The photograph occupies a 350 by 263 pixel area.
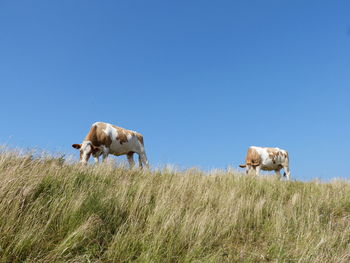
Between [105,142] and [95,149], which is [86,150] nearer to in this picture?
[95,149]

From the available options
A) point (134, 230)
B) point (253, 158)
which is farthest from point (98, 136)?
point (253, 158)

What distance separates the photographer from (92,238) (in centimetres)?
256

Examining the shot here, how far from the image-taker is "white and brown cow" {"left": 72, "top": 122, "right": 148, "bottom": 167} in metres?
11.6

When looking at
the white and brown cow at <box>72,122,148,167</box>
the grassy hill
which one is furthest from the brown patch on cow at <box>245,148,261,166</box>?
the grassy hill

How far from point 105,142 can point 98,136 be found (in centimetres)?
46

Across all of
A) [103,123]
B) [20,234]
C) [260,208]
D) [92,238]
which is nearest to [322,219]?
[260,208]

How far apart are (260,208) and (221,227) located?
1.22 m

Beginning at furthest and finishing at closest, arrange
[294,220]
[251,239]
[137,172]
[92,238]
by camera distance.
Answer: [137,172]
[294,220]
[251,239]
[92,238]

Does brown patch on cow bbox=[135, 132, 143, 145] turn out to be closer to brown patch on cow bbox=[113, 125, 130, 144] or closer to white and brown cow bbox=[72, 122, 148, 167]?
white and brown cow bbox=[72, 122, 148, 167]

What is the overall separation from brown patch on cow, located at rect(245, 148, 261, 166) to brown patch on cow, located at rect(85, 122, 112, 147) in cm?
986

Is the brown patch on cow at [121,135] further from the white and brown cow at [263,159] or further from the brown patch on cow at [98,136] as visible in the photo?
the white and brown cow at [263,159]

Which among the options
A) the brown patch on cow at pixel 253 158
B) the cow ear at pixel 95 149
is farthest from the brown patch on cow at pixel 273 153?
the cow ear at pixel 95 149

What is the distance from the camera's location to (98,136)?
1229 centimetres

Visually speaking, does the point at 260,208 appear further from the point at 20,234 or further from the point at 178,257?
the point at 20,234
